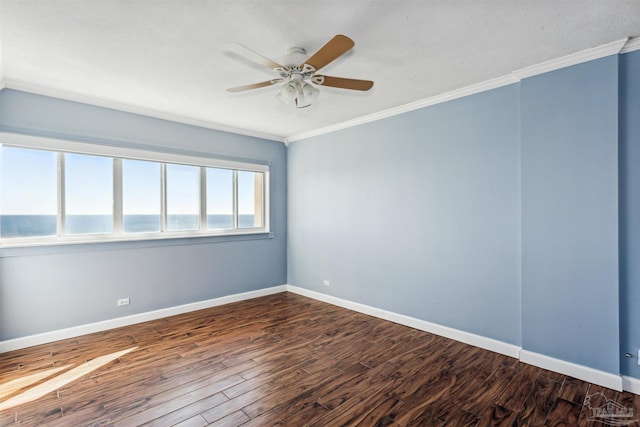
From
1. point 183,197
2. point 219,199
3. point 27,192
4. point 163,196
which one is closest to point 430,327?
point 219,199

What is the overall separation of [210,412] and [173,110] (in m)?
3.31

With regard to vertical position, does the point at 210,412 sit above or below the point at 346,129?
below

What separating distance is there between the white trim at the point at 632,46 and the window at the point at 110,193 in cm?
419

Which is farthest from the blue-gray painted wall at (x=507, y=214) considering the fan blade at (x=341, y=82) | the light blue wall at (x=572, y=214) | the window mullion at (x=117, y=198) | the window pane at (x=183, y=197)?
the window mullion at (x=117, y=198)

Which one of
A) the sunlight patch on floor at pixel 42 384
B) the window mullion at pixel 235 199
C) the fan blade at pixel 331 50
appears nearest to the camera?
the fan blade at pixel 331 50

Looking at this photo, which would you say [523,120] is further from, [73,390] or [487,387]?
[73,390]

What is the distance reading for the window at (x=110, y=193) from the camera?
307 centimetres

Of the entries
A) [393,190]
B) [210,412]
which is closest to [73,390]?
[210,412]

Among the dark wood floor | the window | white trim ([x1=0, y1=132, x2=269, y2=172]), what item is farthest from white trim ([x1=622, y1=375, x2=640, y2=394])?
white trim ([x1=0, y1=132, x2=269, y2=172])

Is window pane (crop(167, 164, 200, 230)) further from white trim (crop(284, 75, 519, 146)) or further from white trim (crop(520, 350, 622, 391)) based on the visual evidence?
white trim (crop(520, 350, 622, 391))

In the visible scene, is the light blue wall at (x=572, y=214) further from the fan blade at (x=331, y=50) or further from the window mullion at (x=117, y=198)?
the window mullion at (x=117, y=198)

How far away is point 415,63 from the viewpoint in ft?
8.47

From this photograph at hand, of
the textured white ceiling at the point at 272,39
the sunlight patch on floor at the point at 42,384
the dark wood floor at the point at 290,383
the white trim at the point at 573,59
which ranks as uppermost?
the textured white ceiling at the point at 272,39

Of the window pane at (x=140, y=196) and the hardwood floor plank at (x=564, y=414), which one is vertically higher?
the window pane at (x=140, y=196)
